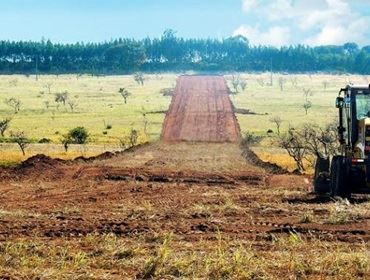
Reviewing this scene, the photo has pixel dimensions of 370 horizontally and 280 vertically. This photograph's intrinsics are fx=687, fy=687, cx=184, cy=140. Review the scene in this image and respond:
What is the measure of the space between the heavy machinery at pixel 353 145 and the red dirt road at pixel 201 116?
35564 millimetres

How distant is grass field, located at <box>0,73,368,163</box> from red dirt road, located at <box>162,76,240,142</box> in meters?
1.72

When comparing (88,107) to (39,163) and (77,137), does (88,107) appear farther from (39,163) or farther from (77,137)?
(39,163)

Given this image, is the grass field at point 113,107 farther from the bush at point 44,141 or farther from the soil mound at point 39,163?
the soil mound at point 39,163

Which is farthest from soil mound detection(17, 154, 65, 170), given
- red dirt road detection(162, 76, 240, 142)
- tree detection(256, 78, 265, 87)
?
tree detection(256, 78, 265, 87)

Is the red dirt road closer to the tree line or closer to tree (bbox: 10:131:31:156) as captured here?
tree (bbox: 10:131:31:156)

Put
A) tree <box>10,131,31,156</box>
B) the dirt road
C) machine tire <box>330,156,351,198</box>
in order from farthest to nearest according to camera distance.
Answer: tree <box>10,131,31,156</box>
machine tire <box>330,156,351,198</box>
the dirt road

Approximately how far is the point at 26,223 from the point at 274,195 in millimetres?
9376

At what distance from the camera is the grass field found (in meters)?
67.8

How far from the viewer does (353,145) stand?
19781 millimetres

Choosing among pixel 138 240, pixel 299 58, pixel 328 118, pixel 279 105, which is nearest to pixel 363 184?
pixel 138 240

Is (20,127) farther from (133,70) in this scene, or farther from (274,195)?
(133,70)

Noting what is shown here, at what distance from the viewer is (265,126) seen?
74.8 meters

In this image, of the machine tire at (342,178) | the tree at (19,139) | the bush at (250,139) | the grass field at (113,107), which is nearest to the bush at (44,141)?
the grass field at (113,107)

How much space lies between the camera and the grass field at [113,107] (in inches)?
2667
